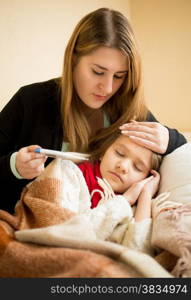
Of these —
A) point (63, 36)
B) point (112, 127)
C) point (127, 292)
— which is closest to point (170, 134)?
point (112, 127)

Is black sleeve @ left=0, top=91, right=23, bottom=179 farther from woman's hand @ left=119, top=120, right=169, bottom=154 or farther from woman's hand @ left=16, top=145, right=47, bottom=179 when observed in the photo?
woman's hand @ left=119, top=120, right=169, bottom=154

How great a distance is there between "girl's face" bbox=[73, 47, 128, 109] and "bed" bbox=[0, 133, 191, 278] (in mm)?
374

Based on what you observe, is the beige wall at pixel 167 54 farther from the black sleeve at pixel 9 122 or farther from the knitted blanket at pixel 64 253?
the knitted blanket at pixel 64 253

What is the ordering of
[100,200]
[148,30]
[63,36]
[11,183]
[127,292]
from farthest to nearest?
[148,30]
[63,36]
[11,183]
[100,200]
[127,292]

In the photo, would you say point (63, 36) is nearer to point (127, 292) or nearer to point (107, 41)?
point (107, 41)

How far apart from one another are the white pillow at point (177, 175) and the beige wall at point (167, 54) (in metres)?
1.04

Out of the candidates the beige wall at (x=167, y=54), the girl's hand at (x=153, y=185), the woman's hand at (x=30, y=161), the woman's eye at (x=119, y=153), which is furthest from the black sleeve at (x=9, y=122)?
the beige wall at (x=167, y=54)

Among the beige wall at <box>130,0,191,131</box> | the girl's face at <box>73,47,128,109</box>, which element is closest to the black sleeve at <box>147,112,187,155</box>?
the girl's face at <box>73,47,128,109</box>

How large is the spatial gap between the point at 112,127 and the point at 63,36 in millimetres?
817

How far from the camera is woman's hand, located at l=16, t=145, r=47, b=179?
0.89 metres

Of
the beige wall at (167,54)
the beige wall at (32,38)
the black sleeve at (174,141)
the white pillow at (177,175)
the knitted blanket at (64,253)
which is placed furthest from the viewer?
the beige wall at (167,54)

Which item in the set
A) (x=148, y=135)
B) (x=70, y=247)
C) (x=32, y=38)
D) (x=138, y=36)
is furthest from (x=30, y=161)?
(x=138, y=36)

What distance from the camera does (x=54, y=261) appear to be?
2.09ft

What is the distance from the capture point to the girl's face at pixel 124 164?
1074mm
